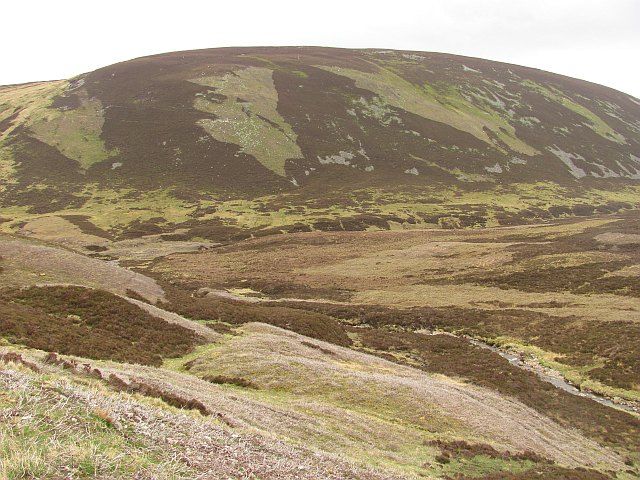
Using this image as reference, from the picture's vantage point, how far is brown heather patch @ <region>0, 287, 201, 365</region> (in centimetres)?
2464

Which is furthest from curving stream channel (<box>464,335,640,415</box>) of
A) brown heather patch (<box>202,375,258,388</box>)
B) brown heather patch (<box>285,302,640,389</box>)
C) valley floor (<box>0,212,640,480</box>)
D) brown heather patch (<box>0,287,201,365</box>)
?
brown heather patch (<box>0,287,201,365</box>)

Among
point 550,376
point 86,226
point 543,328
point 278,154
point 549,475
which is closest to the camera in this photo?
point 549,475

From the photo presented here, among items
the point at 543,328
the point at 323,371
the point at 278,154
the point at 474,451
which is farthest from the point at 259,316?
the point at 278,154

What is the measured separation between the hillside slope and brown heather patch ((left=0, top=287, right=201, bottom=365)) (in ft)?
223

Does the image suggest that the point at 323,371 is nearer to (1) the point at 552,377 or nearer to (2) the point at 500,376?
(2) the point at 500,376

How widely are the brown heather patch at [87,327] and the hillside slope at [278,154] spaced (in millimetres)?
68014

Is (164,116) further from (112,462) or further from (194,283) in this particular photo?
(112,462)

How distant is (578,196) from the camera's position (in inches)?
5846

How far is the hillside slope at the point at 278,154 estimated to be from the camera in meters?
120

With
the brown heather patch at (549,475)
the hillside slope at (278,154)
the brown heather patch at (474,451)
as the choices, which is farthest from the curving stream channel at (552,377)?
the hillside slope at (278,154)

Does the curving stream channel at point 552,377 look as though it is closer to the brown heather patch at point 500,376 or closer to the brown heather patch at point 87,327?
the brown heather patch at point 500,376

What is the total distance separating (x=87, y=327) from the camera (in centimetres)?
3017

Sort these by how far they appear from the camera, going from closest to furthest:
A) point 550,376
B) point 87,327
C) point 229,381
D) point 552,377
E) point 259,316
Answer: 1. point 229,381
2. point 87,327
3. point 552,377
4. point 550,376
5. point 259,316

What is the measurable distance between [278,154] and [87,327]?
12075cm
